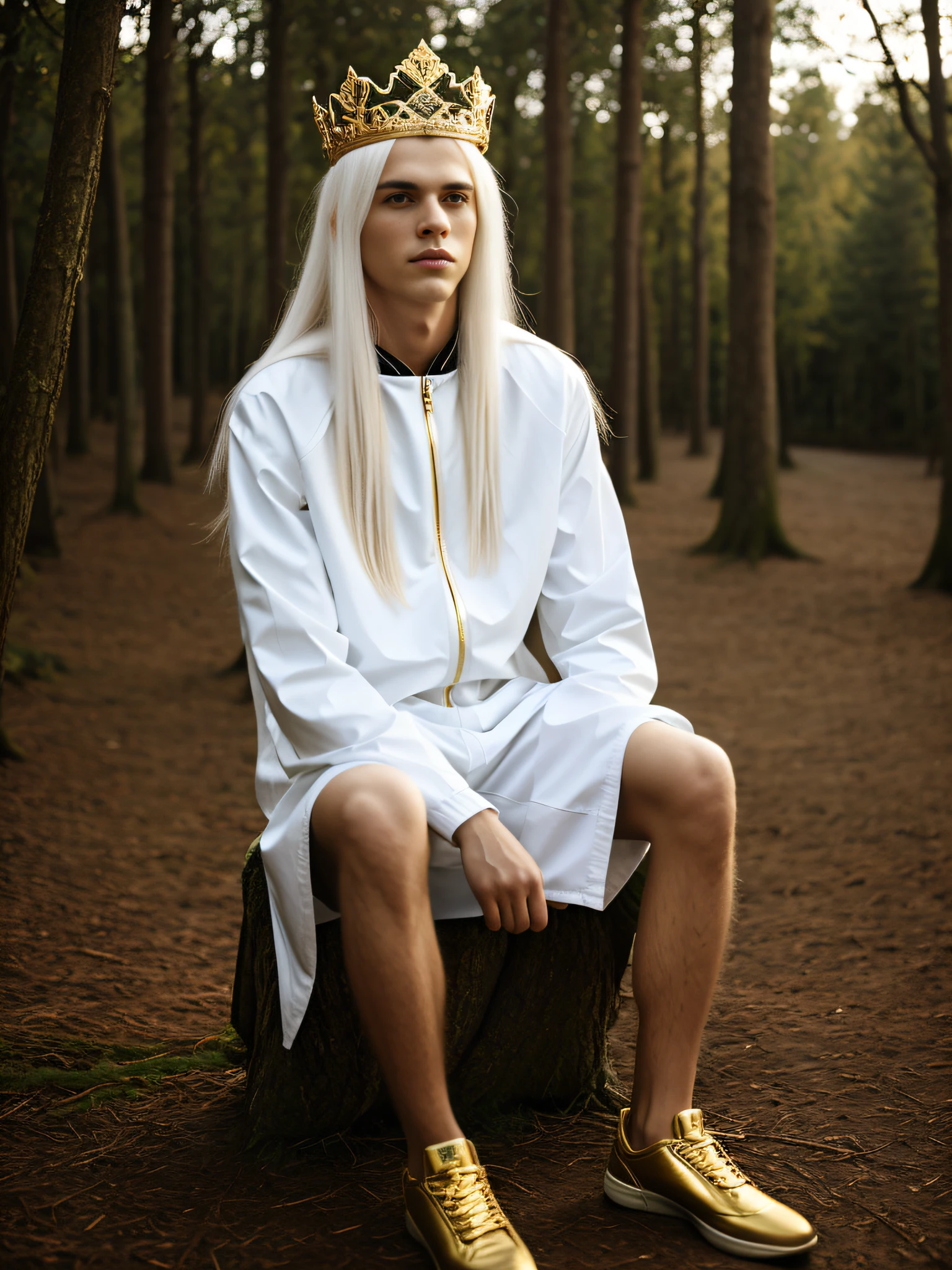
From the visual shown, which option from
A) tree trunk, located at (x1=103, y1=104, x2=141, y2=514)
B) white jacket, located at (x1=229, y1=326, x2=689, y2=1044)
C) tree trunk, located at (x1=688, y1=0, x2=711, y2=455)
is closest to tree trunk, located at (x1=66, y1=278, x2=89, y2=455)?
tree trunk, located at (x1=103, y1=104, x2=141, y2=514)

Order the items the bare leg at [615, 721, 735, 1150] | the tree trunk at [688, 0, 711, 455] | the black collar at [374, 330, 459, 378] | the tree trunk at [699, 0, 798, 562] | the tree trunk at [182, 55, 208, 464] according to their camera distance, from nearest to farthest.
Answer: the bare leg at [615, 721, 735, 1150]
the black collar at [374, 330, 459, 378]
the tree trunk at [699, 0, 798, 562]
the tree trunk at [182, 55, 208, 464]
the tree trunk at [688, 0, 711, 455]

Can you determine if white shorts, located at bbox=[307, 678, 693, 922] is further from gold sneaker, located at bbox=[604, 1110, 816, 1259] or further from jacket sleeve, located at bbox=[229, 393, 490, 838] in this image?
gold sneaker, located at bbox=[604, 1110, 816, 1259]

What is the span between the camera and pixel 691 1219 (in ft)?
8.08

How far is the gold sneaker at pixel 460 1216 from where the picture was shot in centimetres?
220

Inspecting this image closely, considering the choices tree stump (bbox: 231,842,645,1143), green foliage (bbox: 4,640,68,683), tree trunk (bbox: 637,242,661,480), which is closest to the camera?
tree stump (bbox: 231,842,645,1143)

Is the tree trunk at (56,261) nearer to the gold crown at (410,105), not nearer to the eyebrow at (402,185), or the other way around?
the gold crown at (410,105)

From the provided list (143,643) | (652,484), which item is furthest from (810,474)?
(143,643)

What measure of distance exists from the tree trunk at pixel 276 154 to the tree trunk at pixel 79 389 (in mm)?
6363

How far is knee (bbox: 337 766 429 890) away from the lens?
7.86 feet

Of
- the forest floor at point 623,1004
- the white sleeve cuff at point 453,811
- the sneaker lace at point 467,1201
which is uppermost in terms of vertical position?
the white sleeve cuff at point 453,811

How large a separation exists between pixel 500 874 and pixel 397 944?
252 mm

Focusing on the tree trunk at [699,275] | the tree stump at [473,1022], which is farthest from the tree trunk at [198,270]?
the tree stump at [473,1022]

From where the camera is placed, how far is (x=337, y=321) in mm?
3105

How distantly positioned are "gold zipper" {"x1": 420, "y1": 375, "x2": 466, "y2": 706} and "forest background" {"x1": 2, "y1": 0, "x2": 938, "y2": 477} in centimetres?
93
